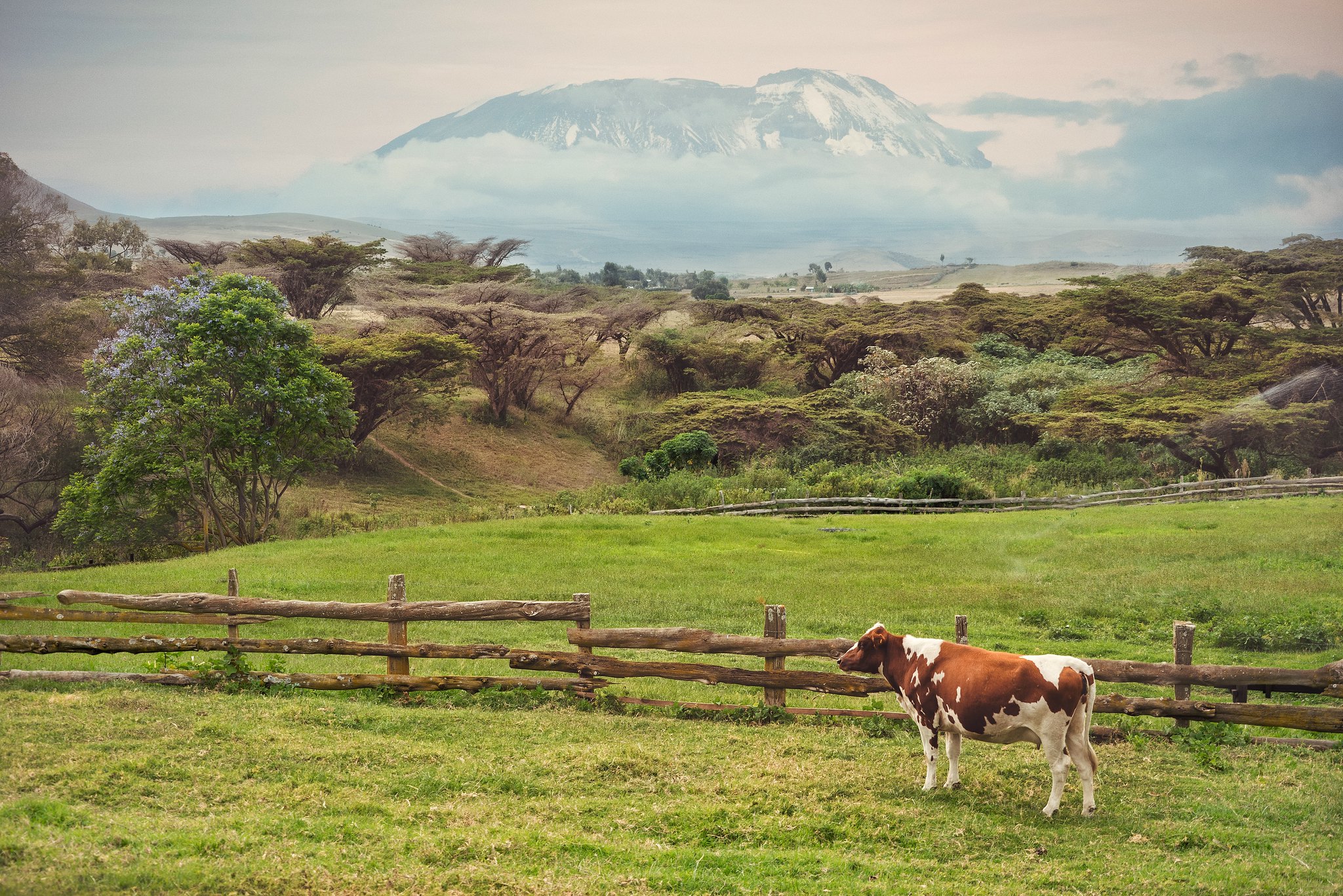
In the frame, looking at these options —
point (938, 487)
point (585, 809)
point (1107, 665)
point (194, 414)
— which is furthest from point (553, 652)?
point (938, 487)

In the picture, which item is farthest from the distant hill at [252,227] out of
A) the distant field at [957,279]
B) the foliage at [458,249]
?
the distant field at [957,279]

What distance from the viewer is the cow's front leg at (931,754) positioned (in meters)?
8.45

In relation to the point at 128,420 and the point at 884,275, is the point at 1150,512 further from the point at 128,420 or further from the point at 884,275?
the point at 884,275

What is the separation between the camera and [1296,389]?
43000mm

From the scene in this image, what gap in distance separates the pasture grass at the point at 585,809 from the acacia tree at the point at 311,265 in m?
48.0

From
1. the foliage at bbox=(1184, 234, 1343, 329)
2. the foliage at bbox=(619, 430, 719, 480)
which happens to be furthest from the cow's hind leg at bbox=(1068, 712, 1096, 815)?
the foliage at bbox=(1184, 234, 1343, 329)

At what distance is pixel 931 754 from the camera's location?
8.47 meters

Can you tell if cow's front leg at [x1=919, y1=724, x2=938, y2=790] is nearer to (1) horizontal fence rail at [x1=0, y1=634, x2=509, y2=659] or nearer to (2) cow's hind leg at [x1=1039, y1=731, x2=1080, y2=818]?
(2) cow's hind leg at [x1=1039, y1=731, x2=1080, y2=818]

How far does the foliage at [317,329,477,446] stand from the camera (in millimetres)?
42906

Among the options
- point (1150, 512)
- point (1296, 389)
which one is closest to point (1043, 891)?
point (1150, 512)

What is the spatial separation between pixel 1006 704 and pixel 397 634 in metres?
6.66

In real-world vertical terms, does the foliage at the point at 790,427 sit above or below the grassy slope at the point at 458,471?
above

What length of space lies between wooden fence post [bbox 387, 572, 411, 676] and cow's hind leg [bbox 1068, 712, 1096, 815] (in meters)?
6.93

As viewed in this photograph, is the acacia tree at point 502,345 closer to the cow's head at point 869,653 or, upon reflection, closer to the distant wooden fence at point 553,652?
the distant wooden fence at point 553,652
